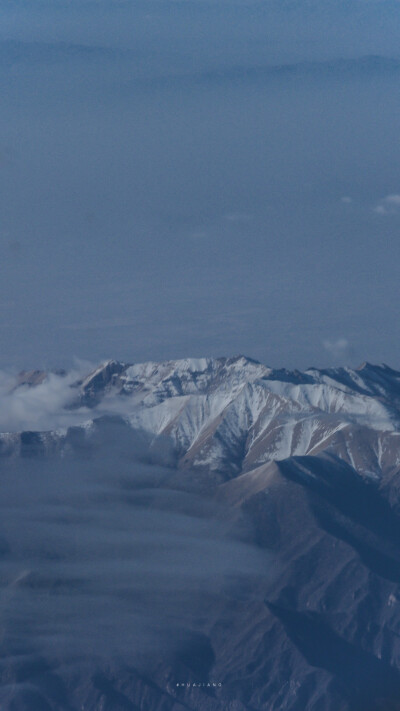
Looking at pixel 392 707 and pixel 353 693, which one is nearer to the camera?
pixel 392 707

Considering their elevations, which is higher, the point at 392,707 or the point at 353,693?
the point at 392,707
